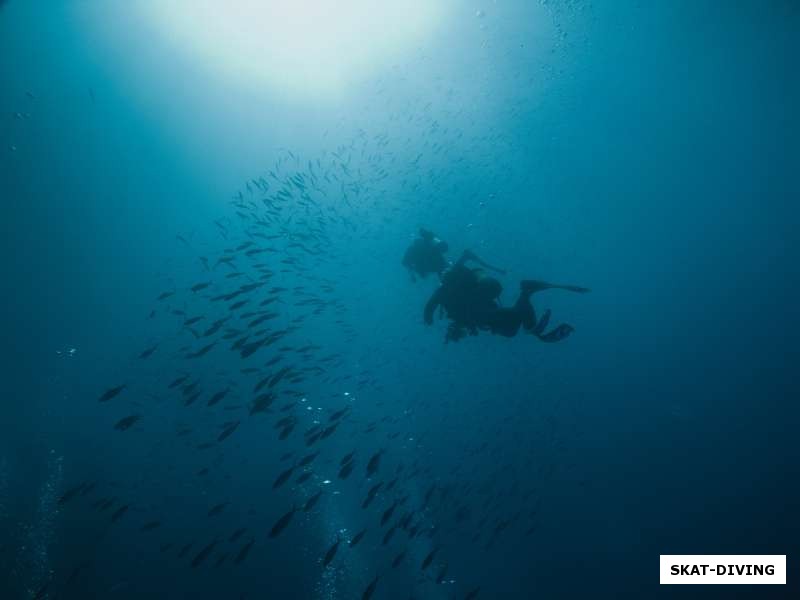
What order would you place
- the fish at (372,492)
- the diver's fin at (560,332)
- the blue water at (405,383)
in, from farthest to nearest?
the blue water at (405,383) < the diver's fin at (560,332) < the fish at (372,492)

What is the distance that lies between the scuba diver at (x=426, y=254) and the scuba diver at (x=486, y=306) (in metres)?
1.69

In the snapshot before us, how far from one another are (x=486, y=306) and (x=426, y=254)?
2.79 metres

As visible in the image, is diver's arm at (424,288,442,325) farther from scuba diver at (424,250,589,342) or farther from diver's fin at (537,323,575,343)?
diver's fin at (537,323,575,343)

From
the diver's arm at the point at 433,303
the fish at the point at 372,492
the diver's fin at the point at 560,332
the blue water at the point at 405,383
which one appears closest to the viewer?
the fish at the point at 372,492

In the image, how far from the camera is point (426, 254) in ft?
33.0

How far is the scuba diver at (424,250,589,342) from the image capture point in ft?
24.4

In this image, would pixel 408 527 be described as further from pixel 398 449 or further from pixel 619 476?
pixel 619 476

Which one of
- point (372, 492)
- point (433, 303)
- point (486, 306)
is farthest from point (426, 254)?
point (372, 492)

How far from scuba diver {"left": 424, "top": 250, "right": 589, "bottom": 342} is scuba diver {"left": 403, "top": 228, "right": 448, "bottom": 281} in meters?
1.69

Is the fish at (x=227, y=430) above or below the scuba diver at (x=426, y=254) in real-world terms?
below

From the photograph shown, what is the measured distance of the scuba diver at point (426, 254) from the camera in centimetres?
990

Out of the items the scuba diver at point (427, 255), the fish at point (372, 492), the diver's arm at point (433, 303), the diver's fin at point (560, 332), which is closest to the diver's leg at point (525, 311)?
the diver's fin at point (560, 332)

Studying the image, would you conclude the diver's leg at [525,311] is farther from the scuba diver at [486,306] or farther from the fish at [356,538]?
the fish at [356,538]

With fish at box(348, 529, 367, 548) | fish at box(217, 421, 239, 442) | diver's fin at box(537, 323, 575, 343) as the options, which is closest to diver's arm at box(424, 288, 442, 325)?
diver's fin at box(537, 323, 575, 343)
